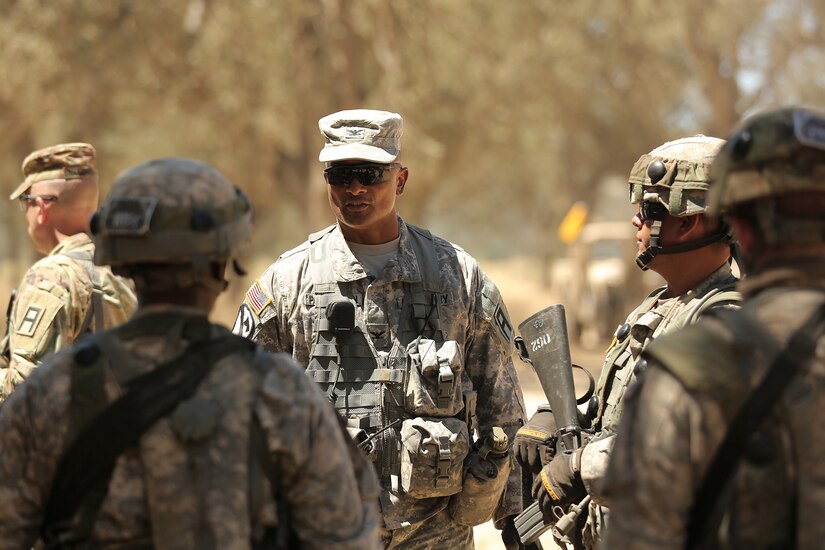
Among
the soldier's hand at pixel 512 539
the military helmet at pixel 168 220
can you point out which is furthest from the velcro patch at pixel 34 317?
the military helmet at pixel 168 220

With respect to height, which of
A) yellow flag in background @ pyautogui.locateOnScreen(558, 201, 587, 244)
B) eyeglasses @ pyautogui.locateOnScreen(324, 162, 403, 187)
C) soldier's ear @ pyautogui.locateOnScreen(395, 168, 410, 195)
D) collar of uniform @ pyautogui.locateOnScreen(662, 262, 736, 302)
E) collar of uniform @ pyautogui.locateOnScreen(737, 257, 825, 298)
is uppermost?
eyeglasses @ pyautogui.locateOnScreen(324, 162, 403, 187)

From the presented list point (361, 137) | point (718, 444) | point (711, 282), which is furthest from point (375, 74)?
point (718, 444)

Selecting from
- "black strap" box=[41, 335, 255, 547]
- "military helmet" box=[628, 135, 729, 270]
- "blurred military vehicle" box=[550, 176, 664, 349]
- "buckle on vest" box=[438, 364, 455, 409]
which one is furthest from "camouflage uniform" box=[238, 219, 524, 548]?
"blurred military vehicle" box=[550, 176, 664, 349]

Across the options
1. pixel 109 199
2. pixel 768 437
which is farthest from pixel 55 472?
pixel 768 437

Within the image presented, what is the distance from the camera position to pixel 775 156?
2404mm

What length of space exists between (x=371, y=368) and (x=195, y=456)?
71.1 inches

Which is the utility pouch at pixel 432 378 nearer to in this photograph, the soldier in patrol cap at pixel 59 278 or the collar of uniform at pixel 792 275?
the soldier in patrol cap at pixel 59 278

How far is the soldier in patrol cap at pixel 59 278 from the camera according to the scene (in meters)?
4.62

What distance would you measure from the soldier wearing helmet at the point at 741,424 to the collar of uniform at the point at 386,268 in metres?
1.97

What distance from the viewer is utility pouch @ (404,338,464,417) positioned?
412cm

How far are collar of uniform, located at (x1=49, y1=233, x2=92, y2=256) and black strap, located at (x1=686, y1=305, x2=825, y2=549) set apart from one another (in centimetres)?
338

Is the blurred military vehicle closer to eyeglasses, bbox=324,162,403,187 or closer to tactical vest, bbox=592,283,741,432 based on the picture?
eyeglasses, bbox=324,162,403,187

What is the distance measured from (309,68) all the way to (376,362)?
619 inches

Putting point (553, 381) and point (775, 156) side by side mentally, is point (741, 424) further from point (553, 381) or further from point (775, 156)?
point (553, 381)
